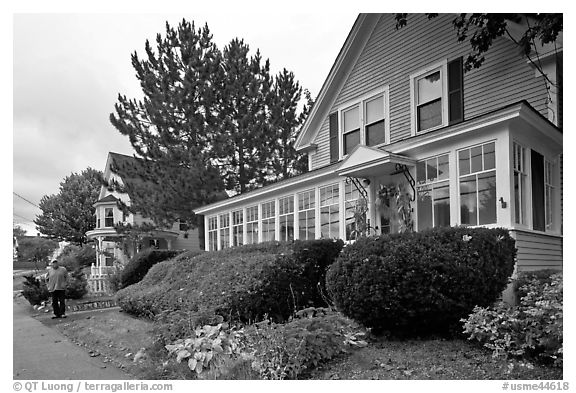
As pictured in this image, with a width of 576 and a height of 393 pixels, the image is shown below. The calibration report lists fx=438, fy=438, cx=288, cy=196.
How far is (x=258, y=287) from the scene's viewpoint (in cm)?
828

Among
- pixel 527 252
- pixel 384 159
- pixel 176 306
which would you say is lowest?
pixel 176 306

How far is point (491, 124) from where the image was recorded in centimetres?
738

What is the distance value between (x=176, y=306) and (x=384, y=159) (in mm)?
5367

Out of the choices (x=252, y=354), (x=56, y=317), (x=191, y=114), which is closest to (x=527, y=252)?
(x=252, y=354)

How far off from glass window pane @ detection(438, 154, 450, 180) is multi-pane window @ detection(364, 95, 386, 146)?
11.6 ft

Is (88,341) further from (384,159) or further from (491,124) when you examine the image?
(491,124)

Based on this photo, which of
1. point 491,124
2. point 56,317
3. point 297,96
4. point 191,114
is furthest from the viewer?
point 297,96

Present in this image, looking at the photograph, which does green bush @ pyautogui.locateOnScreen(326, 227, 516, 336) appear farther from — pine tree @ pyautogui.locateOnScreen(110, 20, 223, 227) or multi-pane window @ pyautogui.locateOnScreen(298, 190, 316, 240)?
pine tree @ pyautogui.locateOnScreen(110, 20, 223, 227)

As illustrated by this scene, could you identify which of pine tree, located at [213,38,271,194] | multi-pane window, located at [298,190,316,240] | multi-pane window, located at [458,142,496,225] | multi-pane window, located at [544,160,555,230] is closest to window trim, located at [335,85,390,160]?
multi-pane window, located at [298,190,316,240]

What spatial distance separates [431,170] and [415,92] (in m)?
3.35

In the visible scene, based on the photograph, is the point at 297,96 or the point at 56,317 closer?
the point at 56,317

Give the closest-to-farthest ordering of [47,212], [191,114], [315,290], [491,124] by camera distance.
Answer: [491,124] → [315,290] → [191,114] → [47,212]

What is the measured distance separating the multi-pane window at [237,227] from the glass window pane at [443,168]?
27.3 feet

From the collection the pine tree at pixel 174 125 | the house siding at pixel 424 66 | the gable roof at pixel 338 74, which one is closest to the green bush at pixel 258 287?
the house siding at pixel 424 66
